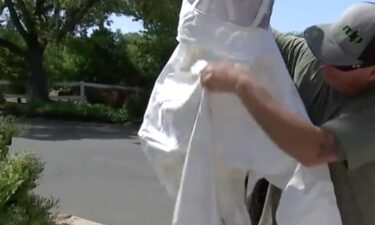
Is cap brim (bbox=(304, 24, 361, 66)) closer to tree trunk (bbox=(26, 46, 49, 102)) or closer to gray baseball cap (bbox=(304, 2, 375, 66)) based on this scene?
gray baseball cap (bbox=(304, 2, 375, 66))

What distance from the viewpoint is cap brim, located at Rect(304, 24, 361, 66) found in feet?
6.91

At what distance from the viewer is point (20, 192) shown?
16.4 ft

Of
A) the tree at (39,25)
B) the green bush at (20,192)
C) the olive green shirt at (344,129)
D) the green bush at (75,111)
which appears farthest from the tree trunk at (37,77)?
the olive green shirt at (344,129)

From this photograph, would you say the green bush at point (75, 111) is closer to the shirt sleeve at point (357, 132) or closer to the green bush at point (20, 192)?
the green bush at point (20, 192)

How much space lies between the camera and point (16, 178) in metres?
4.93

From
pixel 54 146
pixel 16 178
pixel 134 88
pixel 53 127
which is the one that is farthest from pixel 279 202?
pixel 134 88

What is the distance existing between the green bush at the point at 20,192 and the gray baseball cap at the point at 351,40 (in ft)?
9.86

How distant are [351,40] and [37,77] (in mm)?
24140

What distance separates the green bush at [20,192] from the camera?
4.74m

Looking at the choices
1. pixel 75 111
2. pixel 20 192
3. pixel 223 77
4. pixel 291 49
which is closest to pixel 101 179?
pixel 20 192

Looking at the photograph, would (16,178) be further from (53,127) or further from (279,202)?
(53,127)

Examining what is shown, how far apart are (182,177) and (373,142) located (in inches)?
23.1

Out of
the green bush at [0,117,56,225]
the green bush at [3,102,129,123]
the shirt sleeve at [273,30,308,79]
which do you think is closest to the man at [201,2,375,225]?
the shirt sleeve at [273,30,308,79]

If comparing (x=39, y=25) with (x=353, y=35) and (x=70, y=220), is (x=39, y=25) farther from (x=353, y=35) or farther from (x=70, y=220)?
(x=353, y=35)
